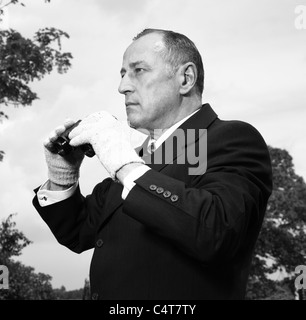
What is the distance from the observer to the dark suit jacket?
9.09 feet

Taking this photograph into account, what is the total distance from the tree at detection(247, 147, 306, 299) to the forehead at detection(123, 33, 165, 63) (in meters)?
30.7

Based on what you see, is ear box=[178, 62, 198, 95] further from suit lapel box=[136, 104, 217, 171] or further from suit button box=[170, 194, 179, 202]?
suit button box=[170, 194, 179, 202]

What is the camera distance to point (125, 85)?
3.44 m

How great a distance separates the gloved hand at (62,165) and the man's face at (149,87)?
42 cm

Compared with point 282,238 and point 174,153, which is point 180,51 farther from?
point 282,238

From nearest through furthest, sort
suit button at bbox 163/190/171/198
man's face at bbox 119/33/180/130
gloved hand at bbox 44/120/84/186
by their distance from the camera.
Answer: suit button at bbox 163/190/171/198 < man's face at bbox 119/33/180/130 < gloved hand at bbox 44/120/84/186

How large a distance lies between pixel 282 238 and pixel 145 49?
104 feet

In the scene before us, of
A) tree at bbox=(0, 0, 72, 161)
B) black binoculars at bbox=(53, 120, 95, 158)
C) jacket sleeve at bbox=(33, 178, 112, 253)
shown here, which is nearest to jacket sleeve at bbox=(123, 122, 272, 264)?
black binoculars at bbox=(53, 120, 95, 158)

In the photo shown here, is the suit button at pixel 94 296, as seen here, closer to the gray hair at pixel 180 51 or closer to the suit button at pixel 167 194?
the suit button at pixel 167 194

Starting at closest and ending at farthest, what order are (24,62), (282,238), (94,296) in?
1. (94,296)
2. (24,62)
3. (282,238)

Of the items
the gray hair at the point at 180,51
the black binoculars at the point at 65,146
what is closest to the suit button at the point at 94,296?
the black binoculars at the point at 65,146

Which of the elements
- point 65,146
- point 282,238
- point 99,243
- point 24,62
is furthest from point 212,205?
point 282,238

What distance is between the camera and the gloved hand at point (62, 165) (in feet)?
11.8
